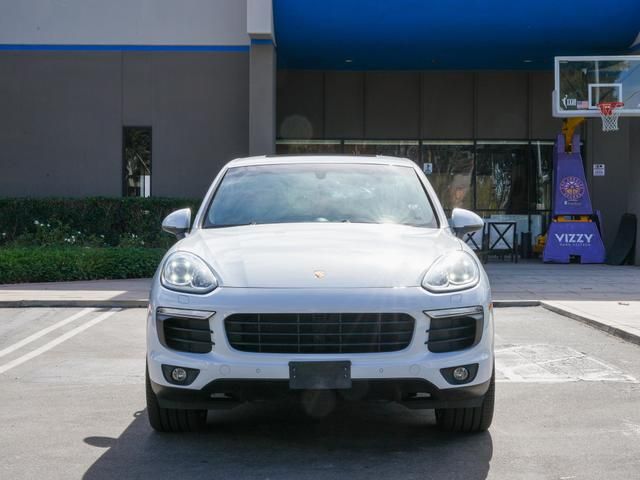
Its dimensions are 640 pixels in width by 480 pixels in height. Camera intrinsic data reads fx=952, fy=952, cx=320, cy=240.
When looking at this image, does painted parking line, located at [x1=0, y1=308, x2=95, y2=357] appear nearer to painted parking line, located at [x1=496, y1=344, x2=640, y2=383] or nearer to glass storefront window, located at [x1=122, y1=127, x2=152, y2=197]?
painted parking line, located at [x1=496, y1=344, x2=640, y2=383]

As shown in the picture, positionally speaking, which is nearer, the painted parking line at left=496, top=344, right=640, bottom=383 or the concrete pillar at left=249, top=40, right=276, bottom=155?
the painted parking line at left=496, top=344, right=640, bottom=383

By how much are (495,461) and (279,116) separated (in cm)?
2116

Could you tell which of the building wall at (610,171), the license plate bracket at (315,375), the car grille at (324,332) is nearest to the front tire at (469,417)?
the car grille at (324,332)

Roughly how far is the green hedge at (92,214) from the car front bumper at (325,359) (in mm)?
15728

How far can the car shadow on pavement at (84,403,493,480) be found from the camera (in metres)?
5.00

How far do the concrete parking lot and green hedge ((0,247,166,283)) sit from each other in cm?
765

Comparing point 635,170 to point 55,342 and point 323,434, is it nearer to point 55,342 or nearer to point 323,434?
point 55,342

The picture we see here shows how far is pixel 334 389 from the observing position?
5012 mm

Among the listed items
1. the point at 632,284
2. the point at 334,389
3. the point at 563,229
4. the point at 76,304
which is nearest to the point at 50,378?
the point at 334,389

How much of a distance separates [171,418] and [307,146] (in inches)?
801

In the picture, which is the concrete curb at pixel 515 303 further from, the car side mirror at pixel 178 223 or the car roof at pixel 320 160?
the car side mirror at pixel 178 223

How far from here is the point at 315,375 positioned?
196 inches

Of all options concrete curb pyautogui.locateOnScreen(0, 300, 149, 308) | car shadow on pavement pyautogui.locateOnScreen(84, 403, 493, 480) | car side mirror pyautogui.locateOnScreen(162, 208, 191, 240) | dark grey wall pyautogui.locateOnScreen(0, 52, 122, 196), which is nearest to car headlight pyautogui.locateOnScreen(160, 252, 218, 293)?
car side mirror pyautogui.locateOnScreen(162, 208, 191, 240)

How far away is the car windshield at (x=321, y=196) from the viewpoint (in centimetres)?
643
